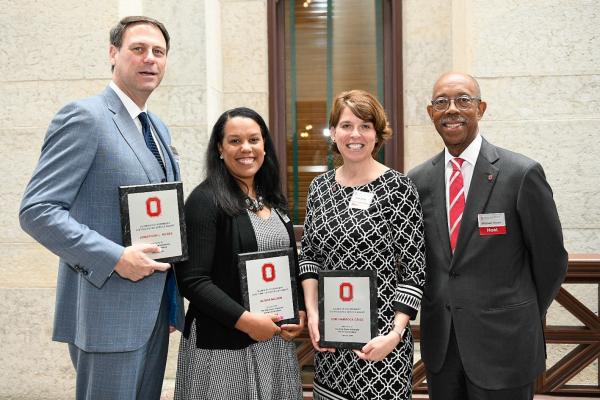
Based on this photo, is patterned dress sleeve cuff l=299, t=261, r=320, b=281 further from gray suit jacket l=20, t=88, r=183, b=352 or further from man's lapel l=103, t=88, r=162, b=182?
man's lapel l=103, t=88, r=162, b=182

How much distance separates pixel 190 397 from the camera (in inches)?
94.9

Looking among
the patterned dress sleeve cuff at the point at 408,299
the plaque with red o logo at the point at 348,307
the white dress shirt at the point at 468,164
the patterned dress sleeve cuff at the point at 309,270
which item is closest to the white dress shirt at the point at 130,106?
the patterned dress sleeve cuff at the point at 309,270

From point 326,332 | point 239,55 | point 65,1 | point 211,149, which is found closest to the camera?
point 326,332

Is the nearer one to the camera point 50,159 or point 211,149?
point 50,159

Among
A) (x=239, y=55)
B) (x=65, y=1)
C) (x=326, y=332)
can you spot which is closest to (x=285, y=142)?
(x=239, y=55)

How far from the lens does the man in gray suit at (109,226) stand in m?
2.11

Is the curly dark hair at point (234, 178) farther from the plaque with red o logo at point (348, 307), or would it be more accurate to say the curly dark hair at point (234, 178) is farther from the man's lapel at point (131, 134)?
the plaque with red o logo at point (348, 307)

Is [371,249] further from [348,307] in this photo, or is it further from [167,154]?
[167,154]

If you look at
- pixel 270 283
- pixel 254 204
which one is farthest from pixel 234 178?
pixel 270 283

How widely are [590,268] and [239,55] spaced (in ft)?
11.7

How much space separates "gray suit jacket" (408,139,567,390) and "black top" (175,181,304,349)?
89 centimetres

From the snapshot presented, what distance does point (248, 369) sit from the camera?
2410mm

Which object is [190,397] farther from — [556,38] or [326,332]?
[556,38]

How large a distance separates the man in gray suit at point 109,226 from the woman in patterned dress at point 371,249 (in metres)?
0.72
